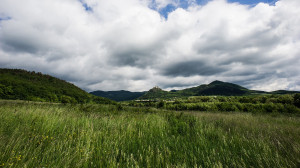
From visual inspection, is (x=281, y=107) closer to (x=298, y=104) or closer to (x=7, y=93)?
(x=298, y=104)

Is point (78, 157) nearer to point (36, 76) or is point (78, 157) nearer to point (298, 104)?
point (298, 104)

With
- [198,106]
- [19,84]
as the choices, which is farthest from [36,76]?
[198,106]

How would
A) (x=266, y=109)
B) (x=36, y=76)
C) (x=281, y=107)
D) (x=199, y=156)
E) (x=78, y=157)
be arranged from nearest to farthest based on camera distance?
1. (x=78, y=157)
2. (x=199, y=156)
3. (x=281, y=107)
4. (x=266, y=109)
5. (x=36, y=76)

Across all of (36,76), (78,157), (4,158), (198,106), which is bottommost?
(198,106)

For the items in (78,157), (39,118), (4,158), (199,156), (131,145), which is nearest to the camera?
(4,158)

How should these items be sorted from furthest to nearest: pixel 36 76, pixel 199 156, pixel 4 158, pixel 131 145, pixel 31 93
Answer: pixel 36 76
pixel 31 93
pixel 131 145
pixel 199 156
pixel 4 158

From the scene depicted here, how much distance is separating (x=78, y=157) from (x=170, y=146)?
8.16 feet

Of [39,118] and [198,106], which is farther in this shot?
[198,106]

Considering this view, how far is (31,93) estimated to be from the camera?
80.6 m

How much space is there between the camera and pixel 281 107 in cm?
2619

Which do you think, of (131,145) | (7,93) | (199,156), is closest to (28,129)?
(131,145)

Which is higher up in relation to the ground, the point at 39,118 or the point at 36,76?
the point at 36,76

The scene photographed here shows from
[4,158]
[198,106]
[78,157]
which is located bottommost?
[198,106]

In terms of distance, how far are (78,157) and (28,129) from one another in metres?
2.46
